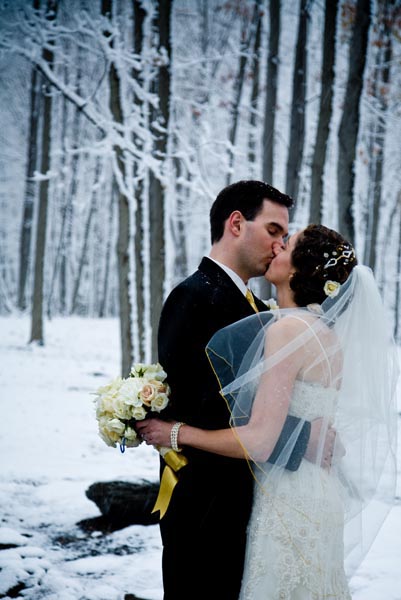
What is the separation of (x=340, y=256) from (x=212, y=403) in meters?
0.89

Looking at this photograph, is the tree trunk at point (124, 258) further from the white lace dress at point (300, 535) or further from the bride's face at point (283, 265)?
the white lace dress at point (300, 535)

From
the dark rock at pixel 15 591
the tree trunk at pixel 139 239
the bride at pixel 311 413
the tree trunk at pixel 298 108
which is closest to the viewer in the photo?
the bride at pixel 311 413

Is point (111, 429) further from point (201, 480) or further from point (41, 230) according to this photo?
point (41, 230)

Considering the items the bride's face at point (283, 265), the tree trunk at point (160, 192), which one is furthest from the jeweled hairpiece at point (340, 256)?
the tree trunk at point (160, 192)

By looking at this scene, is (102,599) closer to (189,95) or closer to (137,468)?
(137,468)

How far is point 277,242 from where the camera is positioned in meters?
2.53

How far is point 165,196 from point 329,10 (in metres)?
3.58

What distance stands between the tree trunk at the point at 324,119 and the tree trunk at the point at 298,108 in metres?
1.73

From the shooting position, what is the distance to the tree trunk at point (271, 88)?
10086 mm

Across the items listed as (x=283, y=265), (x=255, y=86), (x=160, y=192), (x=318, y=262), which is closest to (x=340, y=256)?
(x=318, y=262)

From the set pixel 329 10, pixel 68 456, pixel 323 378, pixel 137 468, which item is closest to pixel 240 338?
pixel 323 378

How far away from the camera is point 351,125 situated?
695 centimetres

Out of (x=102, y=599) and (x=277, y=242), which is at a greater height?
(x=277, y=242)

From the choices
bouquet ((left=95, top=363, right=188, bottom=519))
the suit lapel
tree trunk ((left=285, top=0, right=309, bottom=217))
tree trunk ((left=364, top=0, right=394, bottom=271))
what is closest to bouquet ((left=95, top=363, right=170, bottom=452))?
bouquet ((left=95, top=363, right=188, bottom=519))
